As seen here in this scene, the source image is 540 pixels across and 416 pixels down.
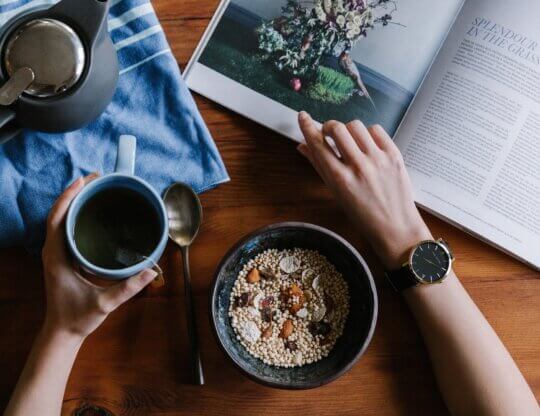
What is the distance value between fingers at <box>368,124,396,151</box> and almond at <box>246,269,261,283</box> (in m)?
0.22

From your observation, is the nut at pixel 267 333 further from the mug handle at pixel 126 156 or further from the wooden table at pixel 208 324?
the mug handle at pixel 126 156

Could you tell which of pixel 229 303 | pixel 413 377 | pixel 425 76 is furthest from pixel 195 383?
pixel 425 76

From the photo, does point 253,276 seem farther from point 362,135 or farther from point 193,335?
point 362,135

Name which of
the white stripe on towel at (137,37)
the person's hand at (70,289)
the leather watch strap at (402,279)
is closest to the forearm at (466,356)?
the leather watch strap at (402,279)

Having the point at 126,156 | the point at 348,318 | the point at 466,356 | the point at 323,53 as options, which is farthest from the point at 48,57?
the point at 466,356

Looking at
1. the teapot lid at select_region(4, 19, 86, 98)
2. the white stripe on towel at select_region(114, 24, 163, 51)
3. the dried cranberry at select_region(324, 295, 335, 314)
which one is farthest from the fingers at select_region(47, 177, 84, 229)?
the dried cranberry at select_region(324, 295, 335, 314)

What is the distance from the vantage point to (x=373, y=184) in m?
0.77

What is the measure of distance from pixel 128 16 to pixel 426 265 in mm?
480

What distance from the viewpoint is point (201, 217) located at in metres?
0.77

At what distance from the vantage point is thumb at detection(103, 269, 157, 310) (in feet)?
2.07

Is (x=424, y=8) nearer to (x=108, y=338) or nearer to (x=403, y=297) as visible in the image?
(x=403, y=297)

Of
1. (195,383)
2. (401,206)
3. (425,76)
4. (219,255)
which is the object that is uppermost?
(425,76)

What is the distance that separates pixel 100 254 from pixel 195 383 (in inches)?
8.1

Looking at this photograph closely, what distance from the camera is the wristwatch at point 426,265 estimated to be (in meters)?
0.75
